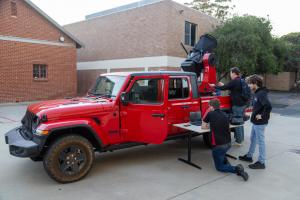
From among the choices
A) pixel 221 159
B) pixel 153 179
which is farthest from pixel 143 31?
pixel 153 179

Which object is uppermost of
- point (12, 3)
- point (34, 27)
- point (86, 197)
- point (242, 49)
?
point (12, 3)

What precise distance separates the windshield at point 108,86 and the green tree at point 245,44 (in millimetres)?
12432

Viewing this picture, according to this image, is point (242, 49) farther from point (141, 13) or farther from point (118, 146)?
point (118, 146)

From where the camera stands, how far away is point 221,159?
513cm

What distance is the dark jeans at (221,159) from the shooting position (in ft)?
16.5

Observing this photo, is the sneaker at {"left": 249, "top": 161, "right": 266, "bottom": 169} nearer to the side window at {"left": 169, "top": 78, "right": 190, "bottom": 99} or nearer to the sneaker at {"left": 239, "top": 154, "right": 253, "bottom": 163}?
the sneaker at {"left": 239, "top": 154, "right": 253, "bottom": 163}

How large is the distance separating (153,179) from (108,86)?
2.17 meters

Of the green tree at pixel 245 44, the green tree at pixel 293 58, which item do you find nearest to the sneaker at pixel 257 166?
the green tree at pixel 245 44

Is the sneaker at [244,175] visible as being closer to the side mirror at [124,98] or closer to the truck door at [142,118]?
the truck door at [142,118]

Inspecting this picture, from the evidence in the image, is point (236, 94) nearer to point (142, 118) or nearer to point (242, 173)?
point (242, 173)

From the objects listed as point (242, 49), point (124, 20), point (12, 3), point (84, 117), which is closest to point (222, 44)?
point (242, 49)

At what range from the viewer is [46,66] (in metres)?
17.1

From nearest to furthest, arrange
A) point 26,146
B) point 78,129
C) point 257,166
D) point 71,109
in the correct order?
point 26,146 < point 71,109 < point 78,129 < point 257,166

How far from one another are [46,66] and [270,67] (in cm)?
1495
